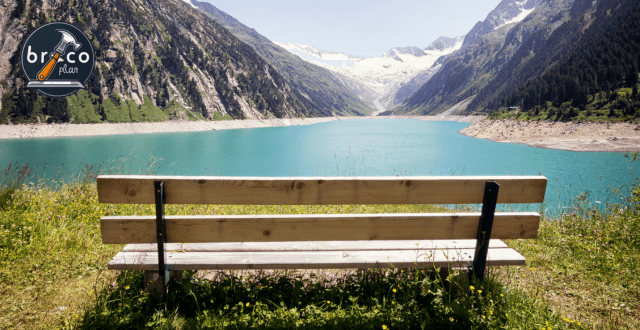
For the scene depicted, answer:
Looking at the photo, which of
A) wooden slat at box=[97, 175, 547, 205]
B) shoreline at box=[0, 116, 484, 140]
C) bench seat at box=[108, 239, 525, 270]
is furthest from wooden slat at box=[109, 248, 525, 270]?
shoreline at box=[0, 116, 484, 140]

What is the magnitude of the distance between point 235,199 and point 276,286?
4.51ft

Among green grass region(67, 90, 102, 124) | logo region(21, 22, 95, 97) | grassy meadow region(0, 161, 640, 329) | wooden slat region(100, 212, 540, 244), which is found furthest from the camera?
green grass region(67, 90, 102, 124)

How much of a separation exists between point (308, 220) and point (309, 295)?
3.74 ft

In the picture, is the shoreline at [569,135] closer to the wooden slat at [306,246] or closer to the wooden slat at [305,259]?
the wooden slat at [306,246]

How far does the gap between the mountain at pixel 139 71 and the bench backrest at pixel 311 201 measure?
10932 centimetres

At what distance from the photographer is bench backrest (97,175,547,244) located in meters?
2.57

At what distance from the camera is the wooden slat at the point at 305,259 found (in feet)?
9.48

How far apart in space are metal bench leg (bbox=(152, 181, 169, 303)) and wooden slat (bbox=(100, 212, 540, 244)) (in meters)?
0.06

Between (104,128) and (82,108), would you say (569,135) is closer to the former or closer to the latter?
(104,128)

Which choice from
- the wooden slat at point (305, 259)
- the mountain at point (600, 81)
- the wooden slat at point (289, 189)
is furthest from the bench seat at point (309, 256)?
the mountain at point (600, 81)

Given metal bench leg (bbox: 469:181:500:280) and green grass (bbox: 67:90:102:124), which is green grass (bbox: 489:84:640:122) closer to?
metal bench leg (bbox: 469:181:500:280)

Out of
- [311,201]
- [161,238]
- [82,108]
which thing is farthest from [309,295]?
[82,108]

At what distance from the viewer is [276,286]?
337 centimetres

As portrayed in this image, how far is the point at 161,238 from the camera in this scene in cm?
270
